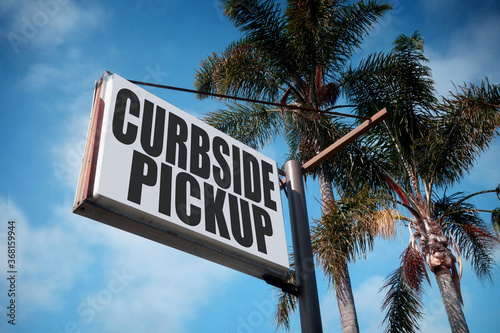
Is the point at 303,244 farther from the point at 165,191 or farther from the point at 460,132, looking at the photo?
the point at 460,132

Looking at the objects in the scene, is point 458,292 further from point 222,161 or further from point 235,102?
point 222,161

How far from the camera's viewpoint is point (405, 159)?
38.3ft

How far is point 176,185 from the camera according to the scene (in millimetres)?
3287

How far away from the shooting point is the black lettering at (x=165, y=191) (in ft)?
10.2

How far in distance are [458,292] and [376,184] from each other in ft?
9.83

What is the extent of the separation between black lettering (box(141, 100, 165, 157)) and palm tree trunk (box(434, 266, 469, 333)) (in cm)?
831

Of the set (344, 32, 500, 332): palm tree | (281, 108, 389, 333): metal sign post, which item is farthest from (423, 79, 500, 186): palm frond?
(281, 108, 389, 333): metal sign post

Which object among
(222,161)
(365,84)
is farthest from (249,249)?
(365,84)

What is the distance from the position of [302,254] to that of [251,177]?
74 centimetres

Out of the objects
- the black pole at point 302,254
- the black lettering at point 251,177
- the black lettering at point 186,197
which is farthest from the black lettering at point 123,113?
the black pole at point 302,254

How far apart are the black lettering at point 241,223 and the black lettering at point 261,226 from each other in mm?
69

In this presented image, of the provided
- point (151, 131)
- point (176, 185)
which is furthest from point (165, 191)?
point (151, 131)

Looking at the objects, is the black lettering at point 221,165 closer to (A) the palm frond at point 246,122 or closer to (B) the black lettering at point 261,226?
(B) the black lettering at point 261,226

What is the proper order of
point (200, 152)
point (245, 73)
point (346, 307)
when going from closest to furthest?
point (200, 152), point (346, 307), point (245, 73)
